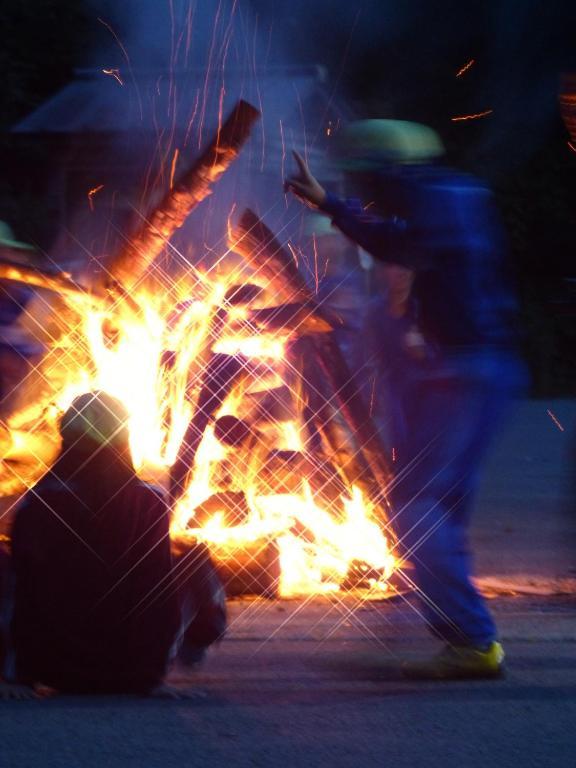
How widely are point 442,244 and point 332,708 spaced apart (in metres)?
1.61

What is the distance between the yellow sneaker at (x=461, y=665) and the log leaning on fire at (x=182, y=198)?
2.51 m

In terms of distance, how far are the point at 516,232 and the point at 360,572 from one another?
12.5 meters

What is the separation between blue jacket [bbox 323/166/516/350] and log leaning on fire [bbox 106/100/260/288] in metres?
1.32

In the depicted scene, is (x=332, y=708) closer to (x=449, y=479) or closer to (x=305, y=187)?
(x=449, y=479)

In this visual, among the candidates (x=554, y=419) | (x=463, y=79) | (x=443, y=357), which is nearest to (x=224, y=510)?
(x=443, y=357)

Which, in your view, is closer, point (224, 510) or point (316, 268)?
point (224, 510)

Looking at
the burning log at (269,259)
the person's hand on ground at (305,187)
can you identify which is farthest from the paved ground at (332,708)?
the person's hand on ground at (305,187)

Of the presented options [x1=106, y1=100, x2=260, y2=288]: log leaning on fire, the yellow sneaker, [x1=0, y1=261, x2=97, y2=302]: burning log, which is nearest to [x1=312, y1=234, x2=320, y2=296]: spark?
[x1=106, y1=100, x2=260, y2=288]: log leaning on fire

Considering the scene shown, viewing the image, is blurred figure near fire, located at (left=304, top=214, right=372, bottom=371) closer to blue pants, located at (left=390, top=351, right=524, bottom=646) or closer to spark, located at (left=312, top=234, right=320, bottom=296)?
spark, located at (left=312, top=234, right=320, bottom=296)

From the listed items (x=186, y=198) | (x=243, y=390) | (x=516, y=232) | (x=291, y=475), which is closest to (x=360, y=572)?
(x=291, y=475)

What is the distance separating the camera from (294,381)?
607cm

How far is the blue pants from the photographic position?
457cm

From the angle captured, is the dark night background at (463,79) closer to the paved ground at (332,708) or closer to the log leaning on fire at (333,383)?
the log leaning on fire at (333,383)

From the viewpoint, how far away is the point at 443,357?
4.66 meters
